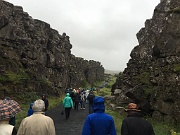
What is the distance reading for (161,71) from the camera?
65.3ft

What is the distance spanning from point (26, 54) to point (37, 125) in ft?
93.8

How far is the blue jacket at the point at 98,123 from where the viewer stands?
5.86 metres

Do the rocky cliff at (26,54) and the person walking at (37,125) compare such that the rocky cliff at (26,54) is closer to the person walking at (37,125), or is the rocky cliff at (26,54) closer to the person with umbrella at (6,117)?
the person walking at (37,125)

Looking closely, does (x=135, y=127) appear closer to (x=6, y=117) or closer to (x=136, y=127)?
(x=136, y=127)

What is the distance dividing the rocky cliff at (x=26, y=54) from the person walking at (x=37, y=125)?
20.6 metres

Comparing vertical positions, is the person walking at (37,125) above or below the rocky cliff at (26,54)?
below

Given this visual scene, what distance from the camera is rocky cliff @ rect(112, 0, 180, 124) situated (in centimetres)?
1755

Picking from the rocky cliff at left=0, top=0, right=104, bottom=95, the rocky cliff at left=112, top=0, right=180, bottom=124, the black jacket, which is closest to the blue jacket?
the black jacket

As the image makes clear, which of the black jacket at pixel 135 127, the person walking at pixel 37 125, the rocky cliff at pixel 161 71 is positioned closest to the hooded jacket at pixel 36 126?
the person walking at pixel 37 125

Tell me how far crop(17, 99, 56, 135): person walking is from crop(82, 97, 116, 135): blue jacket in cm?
A: 91

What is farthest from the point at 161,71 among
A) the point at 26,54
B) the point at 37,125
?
the point at 26,54

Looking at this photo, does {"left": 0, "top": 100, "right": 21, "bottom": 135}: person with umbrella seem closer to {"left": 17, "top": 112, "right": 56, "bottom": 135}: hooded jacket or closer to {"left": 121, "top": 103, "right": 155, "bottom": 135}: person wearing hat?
{"left": 17, "top": 112, "right": 56, "bottom": 135}: hooded jacket

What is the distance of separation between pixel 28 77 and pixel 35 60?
4.98 m

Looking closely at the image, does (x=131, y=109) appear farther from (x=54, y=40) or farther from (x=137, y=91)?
→ (x=54, y=40)
